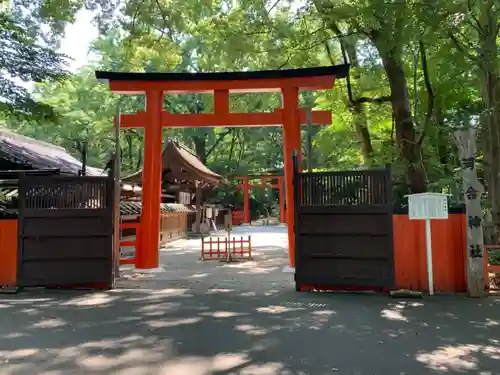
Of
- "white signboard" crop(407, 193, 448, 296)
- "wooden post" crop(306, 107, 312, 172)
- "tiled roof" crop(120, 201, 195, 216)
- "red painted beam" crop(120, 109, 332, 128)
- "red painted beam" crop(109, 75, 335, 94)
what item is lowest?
"white signboard" crop(407, 193, 448, 296)

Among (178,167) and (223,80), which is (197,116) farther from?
(178,167)

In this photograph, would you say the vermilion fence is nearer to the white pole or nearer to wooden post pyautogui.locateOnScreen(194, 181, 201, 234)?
the white pole

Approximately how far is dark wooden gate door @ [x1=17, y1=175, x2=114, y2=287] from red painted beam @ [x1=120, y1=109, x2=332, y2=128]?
135 inches

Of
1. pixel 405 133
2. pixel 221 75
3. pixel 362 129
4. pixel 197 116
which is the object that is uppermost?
pixel 221 75

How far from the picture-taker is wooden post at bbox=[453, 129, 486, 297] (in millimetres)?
7695

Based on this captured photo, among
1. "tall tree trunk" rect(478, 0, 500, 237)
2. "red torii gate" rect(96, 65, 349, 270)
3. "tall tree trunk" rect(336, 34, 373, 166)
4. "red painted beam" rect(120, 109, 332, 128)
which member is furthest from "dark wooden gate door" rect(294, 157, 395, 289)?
"tall tree trunk" rect(336, 34, 373, 166)

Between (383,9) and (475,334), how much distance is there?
5.01 m

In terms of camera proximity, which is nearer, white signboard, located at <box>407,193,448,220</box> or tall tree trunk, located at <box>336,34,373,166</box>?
white signboard, located at <box>407,193,448,220</box>

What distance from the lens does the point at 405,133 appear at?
1141cm

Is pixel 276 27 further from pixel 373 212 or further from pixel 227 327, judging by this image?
pixel 227 327

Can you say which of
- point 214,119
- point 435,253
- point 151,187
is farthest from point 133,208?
point 435,253

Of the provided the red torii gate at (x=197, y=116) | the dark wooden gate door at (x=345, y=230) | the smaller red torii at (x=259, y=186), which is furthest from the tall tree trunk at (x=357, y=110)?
the smaller red torii at (x=259, y=186)

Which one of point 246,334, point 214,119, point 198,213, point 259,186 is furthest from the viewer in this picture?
point 259,186

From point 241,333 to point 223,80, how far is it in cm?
740
